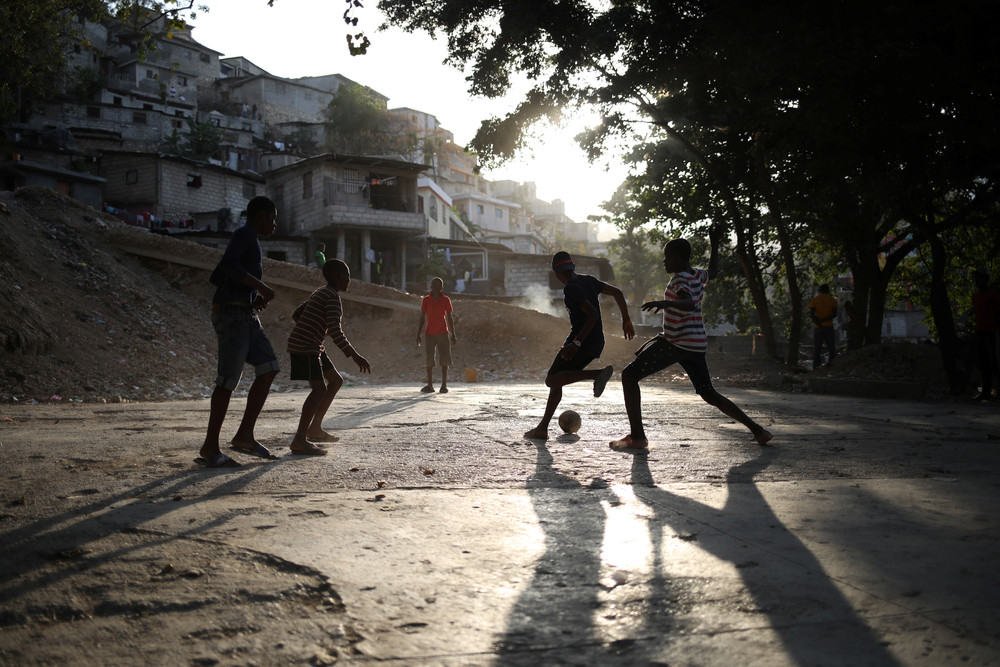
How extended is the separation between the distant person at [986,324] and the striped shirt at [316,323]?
33.7 feet

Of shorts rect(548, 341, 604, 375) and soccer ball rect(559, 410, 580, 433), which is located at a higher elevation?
shorts rect(548, 341, 604, 375)

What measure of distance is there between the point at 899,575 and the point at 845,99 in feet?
35.2

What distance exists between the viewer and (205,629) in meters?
2.07

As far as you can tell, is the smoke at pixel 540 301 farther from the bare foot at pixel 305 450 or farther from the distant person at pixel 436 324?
the bare foot at pixel 305 450

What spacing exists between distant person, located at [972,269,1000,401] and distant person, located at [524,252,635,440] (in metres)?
7.87

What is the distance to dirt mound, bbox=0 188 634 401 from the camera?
12125 mm

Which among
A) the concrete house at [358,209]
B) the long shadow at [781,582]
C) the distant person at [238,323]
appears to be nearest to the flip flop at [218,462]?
the distant person at [238,323]

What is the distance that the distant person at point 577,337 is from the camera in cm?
622


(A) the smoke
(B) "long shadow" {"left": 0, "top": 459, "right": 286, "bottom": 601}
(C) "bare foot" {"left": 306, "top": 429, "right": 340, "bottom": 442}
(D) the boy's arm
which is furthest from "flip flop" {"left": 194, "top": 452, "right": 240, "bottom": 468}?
(A) the smoke

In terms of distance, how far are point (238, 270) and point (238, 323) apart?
0.36 metres

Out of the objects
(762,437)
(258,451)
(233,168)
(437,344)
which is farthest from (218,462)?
(233,168)

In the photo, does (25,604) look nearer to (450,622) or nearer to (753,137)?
(450,622)

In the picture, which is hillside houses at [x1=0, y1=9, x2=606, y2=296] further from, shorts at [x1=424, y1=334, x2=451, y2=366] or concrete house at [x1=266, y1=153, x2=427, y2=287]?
shorts at [x1=424, y1=334, x2=451, y2=366]

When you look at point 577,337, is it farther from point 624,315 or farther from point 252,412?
point 252,412
